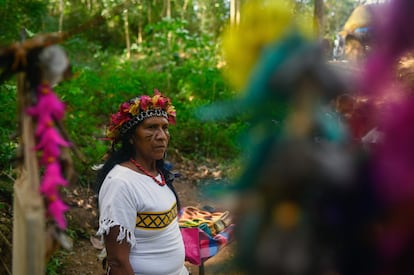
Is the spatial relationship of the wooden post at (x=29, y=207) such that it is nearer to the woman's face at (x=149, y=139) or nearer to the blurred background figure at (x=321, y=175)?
the blurred background figure at (x=321, y=175)

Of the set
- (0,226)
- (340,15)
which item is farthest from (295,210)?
(340,15)

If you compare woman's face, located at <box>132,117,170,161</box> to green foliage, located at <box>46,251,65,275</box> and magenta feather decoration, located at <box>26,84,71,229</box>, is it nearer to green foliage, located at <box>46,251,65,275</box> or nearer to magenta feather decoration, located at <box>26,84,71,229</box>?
magenta feather decoration, located at <box>26,84,71,229</box>

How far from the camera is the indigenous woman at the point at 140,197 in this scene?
1.95 metres

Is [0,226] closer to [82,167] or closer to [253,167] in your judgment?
[82,167]

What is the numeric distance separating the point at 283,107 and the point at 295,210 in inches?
6.4

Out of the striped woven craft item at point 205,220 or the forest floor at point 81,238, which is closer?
the striped woven craft item at point 205,220

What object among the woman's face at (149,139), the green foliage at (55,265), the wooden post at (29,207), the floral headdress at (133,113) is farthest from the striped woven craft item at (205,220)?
the wooden post at (29,207)

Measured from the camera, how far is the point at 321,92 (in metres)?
0.67

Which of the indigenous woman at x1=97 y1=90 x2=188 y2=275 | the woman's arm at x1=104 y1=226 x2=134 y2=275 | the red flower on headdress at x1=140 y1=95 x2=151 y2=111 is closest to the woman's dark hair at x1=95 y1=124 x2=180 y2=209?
the indigenous woman at x1=97 y1=90 x2=188 y2=275

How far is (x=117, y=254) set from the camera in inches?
76.6

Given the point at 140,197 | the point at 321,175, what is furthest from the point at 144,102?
the point at 321,175

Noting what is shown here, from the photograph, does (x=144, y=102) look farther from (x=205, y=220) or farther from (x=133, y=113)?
(x=205, y=220)

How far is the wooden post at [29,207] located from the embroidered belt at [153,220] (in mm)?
1045

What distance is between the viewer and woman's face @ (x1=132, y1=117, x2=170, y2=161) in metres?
2.22
